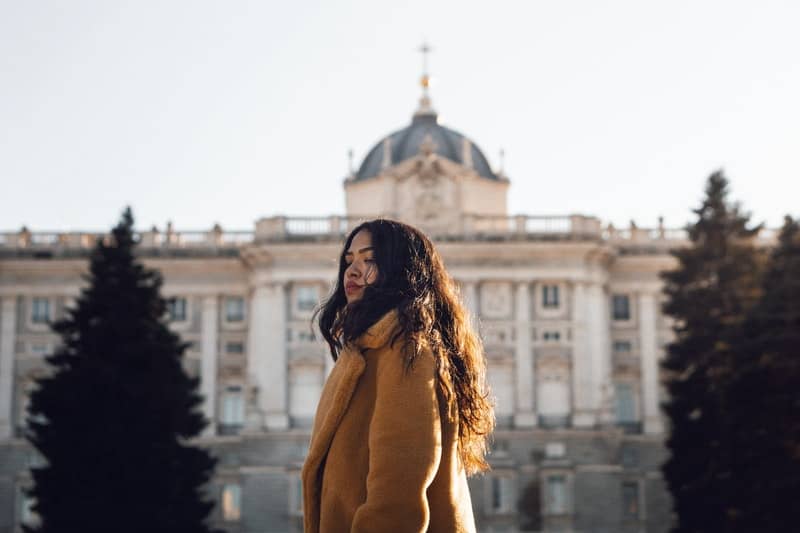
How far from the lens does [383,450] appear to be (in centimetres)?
529

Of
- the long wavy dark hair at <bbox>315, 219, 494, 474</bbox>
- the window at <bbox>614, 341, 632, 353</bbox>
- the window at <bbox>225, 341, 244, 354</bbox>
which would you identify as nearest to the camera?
the long wavy dark hair at <bbox>315, 219, 494, 474</bbox>

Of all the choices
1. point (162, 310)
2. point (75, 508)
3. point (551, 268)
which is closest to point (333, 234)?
point (551, 268)

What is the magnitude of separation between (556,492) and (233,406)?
14790mm

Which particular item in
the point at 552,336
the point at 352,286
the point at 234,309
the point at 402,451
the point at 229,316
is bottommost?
the point at 402,451

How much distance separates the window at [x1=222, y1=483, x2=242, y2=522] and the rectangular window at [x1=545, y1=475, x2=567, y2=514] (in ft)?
42.1

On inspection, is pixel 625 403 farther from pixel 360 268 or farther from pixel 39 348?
pixel 360 268

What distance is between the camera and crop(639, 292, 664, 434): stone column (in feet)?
192

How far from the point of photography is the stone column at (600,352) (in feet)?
186

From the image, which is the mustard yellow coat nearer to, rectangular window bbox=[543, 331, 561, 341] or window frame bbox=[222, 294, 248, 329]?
rectangular window bbox=[543, 331, 561, 341]

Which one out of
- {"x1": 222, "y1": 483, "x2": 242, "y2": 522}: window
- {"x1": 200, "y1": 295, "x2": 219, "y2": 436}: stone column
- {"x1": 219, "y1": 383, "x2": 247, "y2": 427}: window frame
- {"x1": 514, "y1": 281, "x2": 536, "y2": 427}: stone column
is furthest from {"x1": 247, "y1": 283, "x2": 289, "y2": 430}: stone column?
{"x1": 514, "y1": 281, "x2": 536, "y2": 427}: stone column

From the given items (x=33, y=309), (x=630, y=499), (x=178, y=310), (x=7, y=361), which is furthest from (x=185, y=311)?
(x=630, y=499)

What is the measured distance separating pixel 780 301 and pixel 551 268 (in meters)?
23.3

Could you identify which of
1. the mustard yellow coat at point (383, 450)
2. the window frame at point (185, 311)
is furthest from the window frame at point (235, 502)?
the mustard yellow coat at point (383, 450)

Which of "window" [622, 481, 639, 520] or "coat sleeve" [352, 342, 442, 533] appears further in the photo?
"window" [622, 481, 639, 520]
